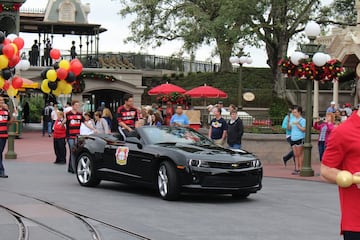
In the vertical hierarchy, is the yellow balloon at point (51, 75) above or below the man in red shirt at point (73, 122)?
above

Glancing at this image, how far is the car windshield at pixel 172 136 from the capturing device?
1288cm

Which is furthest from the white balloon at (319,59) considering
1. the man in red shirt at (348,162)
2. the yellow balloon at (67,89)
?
the man in red shirt at (348,162)

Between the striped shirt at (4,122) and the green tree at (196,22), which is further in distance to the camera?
the green tree at (196,22)

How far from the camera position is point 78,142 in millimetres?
14602

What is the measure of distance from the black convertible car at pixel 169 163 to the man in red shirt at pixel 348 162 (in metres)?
6.89

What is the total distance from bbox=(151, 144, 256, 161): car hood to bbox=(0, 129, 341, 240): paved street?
803 mm

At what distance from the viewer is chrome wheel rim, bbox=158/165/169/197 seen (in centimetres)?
1203

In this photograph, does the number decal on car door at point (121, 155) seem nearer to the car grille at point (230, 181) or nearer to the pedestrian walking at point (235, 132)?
the car grille at point (230, 181)

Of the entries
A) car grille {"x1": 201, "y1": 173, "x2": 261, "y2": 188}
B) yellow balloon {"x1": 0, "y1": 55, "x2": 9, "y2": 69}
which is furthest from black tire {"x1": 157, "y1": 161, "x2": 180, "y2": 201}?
yellow balloon {"x1": 0, "y1": 55, "x2": 9, "y2": 69}

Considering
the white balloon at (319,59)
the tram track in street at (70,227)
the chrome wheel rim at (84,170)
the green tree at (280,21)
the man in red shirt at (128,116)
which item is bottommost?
the tram track in street at (70,227)

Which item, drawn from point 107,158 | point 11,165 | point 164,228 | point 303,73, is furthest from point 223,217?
point 11,165

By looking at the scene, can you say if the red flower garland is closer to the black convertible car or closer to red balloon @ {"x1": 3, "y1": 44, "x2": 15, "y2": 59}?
the black convertible car

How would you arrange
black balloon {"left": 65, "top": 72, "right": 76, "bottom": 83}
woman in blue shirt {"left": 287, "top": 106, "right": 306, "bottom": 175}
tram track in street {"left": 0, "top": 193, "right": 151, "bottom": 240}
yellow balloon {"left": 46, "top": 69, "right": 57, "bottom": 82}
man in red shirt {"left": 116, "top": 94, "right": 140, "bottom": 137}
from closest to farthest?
tram track in street {"left": 0, "top": 193, "right": 151, "bottom": 240} → man in red shirt {"left": 116, "top": 94, "right": 140, "bottom": 137} → yellow balloon {"left": 46, "top": 69, "right": 57, "bottom": 82} → woman in blue shirt {"left": 287, "top": 106, "right": 306, "bottom": 175} → black balloon {"left": 65, "top": 72, "right": 76, "bottom": 83}

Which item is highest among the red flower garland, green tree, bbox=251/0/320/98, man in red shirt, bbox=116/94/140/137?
green tree, bbox=251/0/320/98
